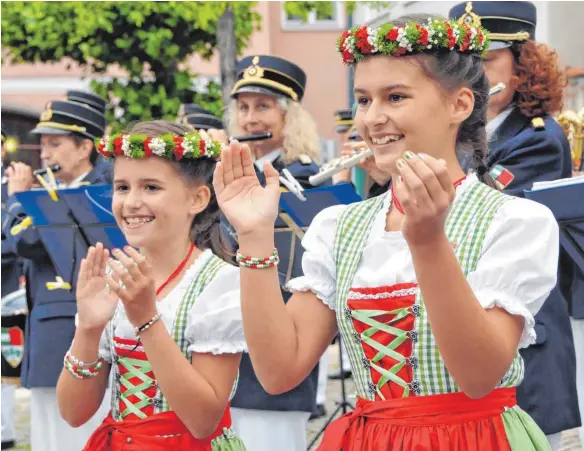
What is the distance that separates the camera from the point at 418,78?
2.27m

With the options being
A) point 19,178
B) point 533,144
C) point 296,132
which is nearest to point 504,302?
point 533,144

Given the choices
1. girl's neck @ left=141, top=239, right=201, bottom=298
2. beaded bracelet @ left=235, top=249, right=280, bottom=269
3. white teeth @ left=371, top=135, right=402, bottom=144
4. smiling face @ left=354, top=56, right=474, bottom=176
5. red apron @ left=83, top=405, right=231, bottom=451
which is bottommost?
red apron @ left=83, top=405, right=231, bottom=451

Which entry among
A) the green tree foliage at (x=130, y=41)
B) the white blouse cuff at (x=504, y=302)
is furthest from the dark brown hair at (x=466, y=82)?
the green tree foliage at (x=130, y=41)

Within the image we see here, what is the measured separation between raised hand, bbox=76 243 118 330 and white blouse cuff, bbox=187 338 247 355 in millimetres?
260

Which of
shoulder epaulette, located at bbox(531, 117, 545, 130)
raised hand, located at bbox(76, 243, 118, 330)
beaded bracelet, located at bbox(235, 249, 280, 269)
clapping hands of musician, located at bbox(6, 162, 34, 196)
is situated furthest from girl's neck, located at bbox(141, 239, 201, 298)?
clapping hands of musician, located at bbox(6, 162, 34, 196)

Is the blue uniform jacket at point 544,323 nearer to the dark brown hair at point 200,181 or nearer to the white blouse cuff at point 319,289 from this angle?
the dark brown hair at point 200,181

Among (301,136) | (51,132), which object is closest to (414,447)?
(301,136)

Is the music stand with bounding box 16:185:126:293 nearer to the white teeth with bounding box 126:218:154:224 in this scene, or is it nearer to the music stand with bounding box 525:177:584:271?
the white teeth with bounding box 126:218:154:224

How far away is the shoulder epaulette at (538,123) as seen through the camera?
3.83 meters

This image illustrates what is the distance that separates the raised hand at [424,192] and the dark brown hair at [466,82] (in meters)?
0.45

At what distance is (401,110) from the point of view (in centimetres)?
225

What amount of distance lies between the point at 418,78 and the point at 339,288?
0.50 meters

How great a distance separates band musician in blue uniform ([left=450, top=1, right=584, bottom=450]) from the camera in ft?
11.4

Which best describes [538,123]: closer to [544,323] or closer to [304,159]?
[544,323]
